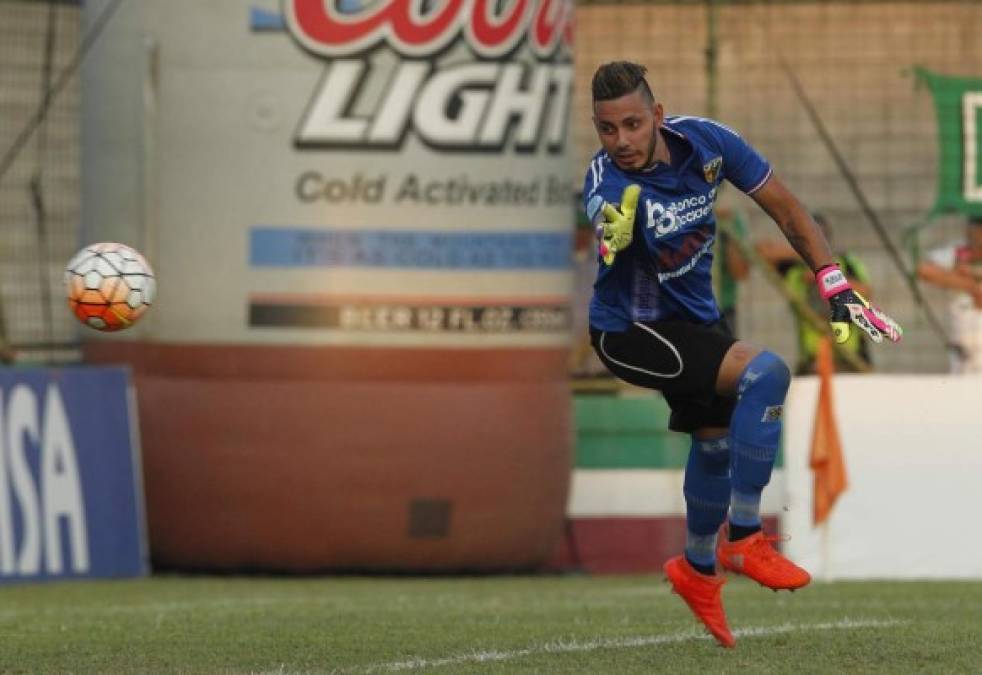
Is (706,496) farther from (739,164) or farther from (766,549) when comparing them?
(739,164)

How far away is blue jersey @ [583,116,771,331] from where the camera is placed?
8.22 metres

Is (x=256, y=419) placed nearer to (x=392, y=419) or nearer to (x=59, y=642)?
(x=392, y=419)

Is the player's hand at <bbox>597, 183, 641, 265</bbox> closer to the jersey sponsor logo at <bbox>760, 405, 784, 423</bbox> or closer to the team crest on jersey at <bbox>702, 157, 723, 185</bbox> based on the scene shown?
the team crest on jersey at <bbox>702, 157, 723, 185</bbox>

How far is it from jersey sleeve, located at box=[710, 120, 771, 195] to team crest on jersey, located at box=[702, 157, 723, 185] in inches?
1.9

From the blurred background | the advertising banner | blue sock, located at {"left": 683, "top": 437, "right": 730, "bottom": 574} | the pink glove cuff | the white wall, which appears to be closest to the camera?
the pink glove cuff

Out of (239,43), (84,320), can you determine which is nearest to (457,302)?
(239,43)

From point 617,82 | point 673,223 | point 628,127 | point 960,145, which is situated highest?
point 617,82

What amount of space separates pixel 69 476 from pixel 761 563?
258 inches

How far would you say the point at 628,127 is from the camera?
810cm

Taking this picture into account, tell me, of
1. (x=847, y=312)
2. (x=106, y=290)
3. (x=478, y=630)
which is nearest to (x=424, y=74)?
(x=106, y=290)

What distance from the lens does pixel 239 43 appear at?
1397 centimetres

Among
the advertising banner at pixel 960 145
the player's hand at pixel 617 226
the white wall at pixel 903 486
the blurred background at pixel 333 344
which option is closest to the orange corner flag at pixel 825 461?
the white wall at pixel 903 486

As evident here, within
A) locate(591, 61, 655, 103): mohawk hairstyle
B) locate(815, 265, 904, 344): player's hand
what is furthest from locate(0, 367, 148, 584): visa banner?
locate(815, 265, 904, 344): player's hand

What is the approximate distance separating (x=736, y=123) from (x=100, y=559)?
285 inches
